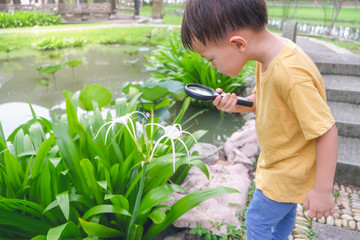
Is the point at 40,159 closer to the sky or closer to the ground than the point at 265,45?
closer to the ground

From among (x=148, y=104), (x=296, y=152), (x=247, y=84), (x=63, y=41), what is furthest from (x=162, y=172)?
(x=63, y=41)

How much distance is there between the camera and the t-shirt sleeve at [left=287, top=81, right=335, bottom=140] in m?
0.86

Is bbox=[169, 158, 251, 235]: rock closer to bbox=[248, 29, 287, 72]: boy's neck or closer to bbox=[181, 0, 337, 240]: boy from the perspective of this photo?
bbox=[181, 0, 337, 240]: boy

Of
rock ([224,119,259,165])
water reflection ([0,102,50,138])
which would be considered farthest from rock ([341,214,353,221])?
water reflection ([0,102,50,138])

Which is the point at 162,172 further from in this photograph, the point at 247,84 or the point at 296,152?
the point at 247,84

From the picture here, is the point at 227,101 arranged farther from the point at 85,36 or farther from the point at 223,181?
the point at 85,36

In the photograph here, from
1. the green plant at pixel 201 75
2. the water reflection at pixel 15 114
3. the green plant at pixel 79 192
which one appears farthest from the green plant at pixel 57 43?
the green plant at pixel 79 192

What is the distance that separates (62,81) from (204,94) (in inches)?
175

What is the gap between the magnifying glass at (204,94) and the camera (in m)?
1.10

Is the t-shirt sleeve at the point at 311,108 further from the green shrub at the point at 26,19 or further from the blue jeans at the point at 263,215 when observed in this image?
the green shrub at the point at 26,19

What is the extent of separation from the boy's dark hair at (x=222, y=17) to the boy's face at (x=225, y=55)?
28mm

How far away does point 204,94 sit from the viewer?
1128 millimetres

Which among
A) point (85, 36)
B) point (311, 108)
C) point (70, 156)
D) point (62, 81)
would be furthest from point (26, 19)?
point (311, 108)

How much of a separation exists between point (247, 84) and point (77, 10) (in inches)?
483
